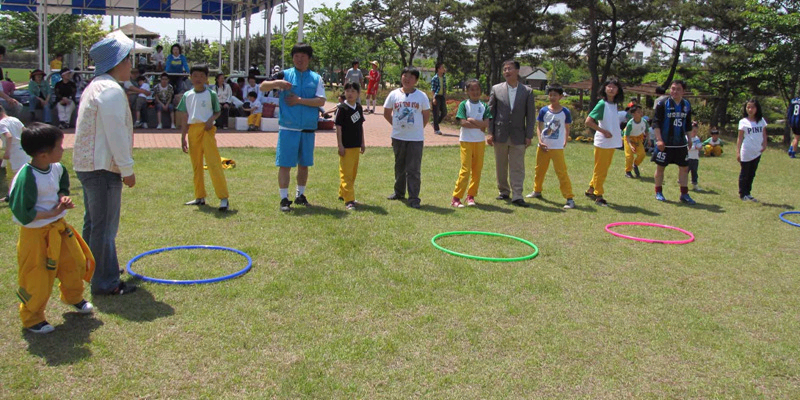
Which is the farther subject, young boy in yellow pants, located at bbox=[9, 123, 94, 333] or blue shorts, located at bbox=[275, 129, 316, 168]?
blue shorts, located at bbox=[275, 129, 316, 168]

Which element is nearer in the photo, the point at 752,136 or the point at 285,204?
the point at 285,204

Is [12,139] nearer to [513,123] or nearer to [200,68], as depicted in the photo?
[200,68]

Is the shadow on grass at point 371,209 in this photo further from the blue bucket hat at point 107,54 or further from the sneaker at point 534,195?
the blue bucket hat at point 107,54

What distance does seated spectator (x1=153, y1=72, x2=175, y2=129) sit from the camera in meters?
16.3

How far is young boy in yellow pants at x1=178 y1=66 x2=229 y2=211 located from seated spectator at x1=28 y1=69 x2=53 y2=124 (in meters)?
9.47

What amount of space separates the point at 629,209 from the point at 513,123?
2409 millimetres

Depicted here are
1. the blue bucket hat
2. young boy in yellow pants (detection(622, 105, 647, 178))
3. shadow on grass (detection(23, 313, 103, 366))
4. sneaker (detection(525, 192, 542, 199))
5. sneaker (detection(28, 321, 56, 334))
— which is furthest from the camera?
young boy in yellow pants (detection(622, 105, 647, 178))

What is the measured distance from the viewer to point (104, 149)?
445 centimetres

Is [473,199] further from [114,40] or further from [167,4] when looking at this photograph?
[167,4]

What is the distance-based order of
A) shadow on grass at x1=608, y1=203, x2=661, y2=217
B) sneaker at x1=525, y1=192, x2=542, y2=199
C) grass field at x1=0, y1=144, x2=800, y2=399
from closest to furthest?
1. grass field at x1=0, y1=144, x2=800, y2=399
2. shadow on grass at x1=608, y1=203, x2=661, y2=217
3. sneaker at x1=525, y1=192, x2=542, y2=199

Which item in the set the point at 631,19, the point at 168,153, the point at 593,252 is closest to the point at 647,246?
the point at 593,252

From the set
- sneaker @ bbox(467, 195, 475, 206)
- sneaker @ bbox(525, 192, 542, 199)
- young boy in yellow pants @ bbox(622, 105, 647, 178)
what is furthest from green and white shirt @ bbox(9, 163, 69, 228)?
young boy in yellow pants @ bbox(622, 105, 647, 178)

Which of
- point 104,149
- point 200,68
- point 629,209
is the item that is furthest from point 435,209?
point 104,149

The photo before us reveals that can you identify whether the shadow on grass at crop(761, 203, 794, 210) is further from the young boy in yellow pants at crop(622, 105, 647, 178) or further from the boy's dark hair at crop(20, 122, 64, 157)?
the boy's dark hair at crop(20, 122, 64, 157)
